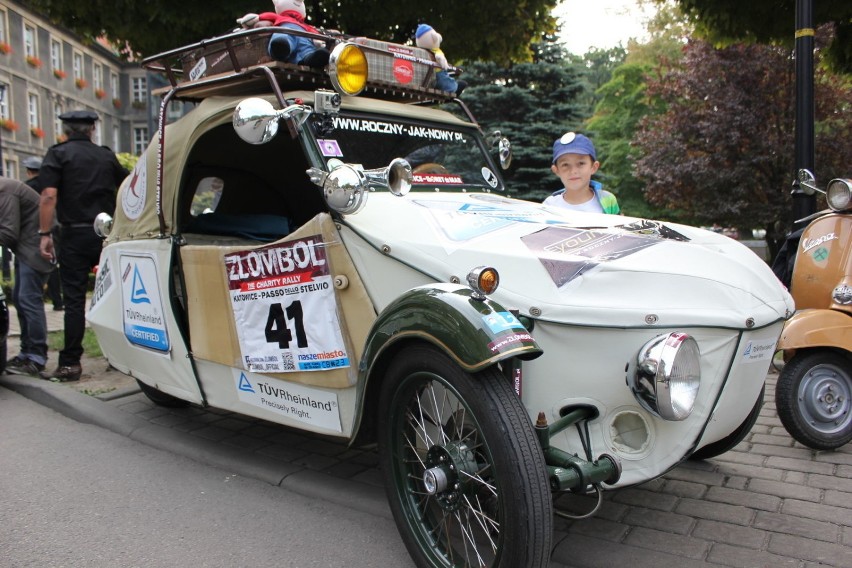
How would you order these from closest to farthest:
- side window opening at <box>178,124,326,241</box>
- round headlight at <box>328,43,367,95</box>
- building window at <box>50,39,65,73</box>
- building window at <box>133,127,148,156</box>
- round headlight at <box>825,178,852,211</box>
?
round headlight at <box>328,43,367,95</box> < round headlight at <box>825,178,852,211</box> < side window opening at <box>178,124,326,241</box> < building window at <box>50,39,65,73</box> < building window at <box>133,127,148,156</box>

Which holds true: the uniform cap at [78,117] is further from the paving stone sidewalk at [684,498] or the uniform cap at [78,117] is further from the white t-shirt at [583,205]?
the white t-shirt at [583,205]

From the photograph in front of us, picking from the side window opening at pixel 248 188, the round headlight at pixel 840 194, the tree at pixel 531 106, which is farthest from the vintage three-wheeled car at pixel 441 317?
the tree at pixel 531 106

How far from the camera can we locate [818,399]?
4.01 m

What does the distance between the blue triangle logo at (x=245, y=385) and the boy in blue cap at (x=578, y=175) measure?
2083 millimetres

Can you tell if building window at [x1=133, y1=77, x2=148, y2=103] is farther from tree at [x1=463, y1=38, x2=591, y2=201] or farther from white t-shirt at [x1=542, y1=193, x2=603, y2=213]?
white t-shirt at [x1=542, y1=193, x2=603, y2=213]

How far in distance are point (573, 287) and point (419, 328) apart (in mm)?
591

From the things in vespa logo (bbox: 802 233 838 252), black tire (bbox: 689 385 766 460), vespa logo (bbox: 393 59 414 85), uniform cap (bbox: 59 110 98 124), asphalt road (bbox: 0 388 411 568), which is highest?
vespa logo (bbox: 393 59 414 85)

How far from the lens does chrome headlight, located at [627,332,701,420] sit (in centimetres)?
234

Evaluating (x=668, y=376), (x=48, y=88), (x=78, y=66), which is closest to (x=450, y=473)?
(x=668, y=376)

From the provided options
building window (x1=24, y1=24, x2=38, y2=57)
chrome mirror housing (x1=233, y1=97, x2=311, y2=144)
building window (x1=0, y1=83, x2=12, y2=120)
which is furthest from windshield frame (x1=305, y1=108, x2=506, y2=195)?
building window (x1=24, y1=24, x2=38, y2=57)

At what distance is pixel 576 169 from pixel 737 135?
13120mm

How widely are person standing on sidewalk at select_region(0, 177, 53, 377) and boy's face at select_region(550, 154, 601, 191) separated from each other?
4.71 meters

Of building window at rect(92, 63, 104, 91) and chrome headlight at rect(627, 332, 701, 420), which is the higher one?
building window at rect(92, 63, 104, 91)

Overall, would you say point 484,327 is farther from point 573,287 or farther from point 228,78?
point 228,78
